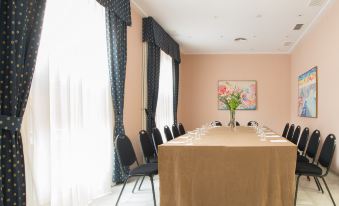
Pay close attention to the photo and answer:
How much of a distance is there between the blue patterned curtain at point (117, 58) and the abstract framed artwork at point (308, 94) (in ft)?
13.0

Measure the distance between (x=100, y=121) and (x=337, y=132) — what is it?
3649 mm

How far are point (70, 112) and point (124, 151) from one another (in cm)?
72

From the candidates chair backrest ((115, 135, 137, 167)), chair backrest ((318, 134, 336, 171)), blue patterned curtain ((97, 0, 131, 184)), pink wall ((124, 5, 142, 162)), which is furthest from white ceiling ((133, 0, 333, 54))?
chair backrest ((115, 135, 137, 167))

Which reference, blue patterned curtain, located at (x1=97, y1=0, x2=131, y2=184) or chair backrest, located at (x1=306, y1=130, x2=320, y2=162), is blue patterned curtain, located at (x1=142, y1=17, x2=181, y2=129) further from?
chair backrest, located at (x1=306, y1=130, x2=320, y2=162)

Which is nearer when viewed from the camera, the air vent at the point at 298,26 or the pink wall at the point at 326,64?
the pink wall at the point at 326,64

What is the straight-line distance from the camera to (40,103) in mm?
2689

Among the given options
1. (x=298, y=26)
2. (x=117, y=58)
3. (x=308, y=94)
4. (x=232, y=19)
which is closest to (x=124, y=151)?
(x=117, y=58)

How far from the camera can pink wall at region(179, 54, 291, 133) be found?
29.8ft

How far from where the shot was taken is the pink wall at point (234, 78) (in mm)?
9070

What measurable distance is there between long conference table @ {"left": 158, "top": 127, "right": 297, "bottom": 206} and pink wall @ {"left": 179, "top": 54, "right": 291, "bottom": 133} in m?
6.49

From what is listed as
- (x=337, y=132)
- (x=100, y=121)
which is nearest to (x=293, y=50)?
(x=337, y=132)

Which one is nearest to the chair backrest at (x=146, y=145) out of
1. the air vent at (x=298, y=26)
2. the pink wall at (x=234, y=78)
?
the air vent at (x=298, y=26)

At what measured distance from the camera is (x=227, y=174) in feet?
9.16

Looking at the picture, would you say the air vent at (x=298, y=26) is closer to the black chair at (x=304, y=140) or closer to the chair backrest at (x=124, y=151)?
the black chair at (x=304, y=140)
